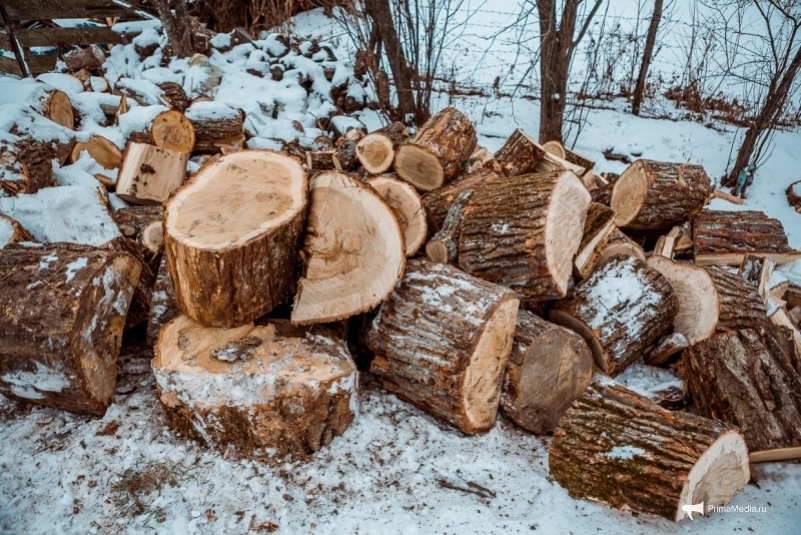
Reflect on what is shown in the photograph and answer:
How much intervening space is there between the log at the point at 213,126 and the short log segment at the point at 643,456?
377cm

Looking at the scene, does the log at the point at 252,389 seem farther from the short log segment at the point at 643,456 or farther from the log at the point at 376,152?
the log at the point at 376,152

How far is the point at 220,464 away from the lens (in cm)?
210

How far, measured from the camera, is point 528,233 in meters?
2.41

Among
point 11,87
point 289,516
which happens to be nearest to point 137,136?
point 11,87

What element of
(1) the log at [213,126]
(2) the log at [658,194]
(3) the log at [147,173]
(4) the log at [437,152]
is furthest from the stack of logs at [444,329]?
(1) the log at [213,126]

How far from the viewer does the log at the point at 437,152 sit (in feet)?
10.8

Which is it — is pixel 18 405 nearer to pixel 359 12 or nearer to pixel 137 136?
pixel 137 136

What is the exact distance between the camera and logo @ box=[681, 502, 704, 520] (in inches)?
71.8

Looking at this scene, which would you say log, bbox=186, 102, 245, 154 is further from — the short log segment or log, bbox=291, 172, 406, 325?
the short log segment

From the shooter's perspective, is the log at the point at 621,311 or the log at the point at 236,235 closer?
the log at the point at 236,235

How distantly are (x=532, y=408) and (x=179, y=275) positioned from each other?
1.74 meters

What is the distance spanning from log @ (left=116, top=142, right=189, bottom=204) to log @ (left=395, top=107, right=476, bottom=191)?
1.75 meters

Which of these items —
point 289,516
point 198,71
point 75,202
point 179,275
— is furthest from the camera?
point 198,71

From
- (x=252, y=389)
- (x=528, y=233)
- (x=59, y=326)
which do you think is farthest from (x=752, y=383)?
(x=59, y=326)
